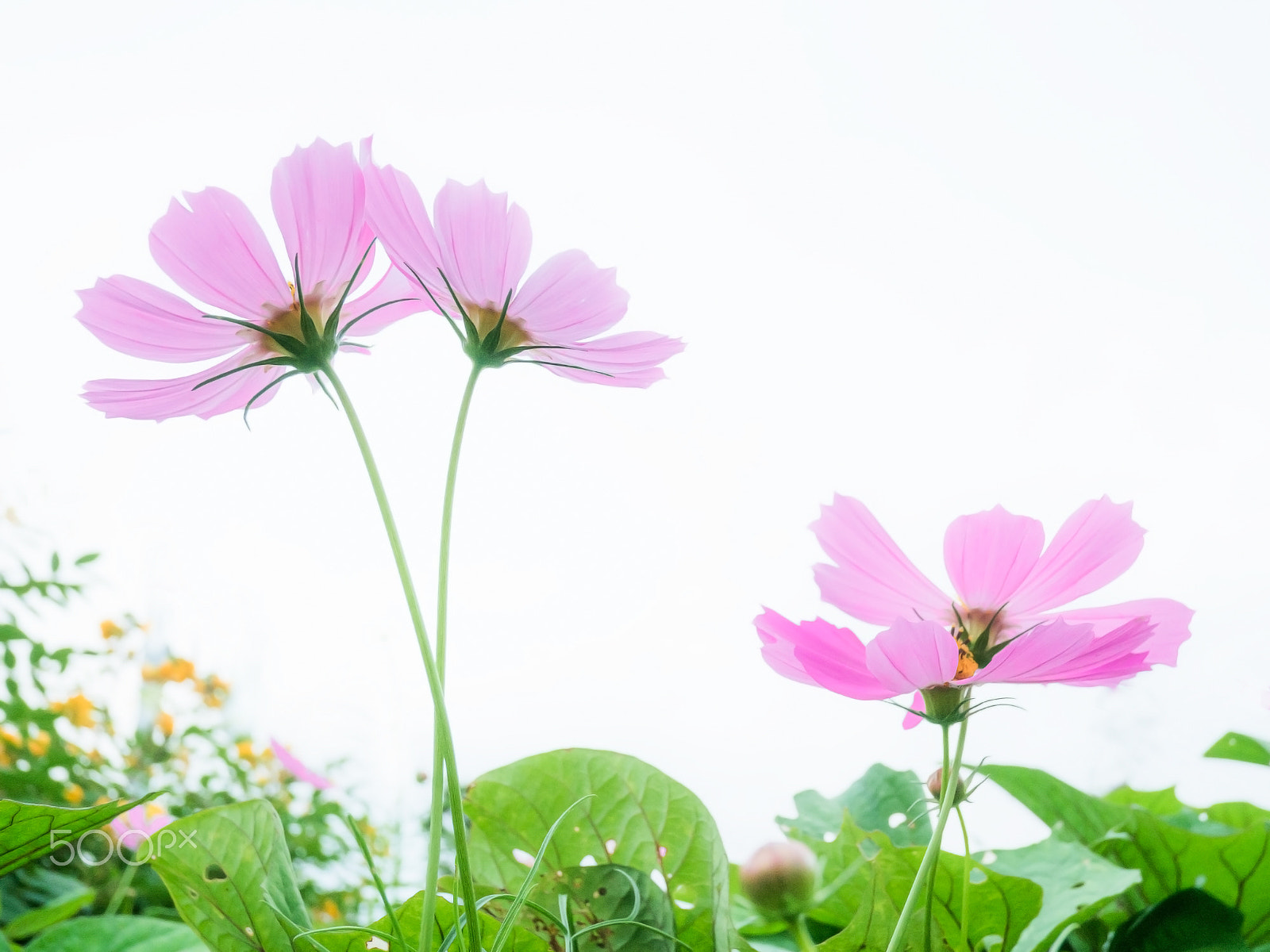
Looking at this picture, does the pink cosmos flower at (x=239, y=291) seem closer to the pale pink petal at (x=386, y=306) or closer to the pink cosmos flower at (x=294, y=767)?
the pale pink petal at (x=386, y=306)

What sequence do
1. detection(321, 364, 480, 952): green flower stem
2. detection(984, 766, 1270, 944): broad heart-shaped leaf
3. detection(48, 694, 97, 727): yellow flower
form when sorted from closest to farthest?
detection(321, 364, 480, 952): green flower stem → detection(984, 766, 1270, 944): broad heart-shaped leaf → detection(48, 694, 97, 727): yellow flower

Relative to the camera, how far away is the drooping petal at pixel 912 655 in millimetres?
149

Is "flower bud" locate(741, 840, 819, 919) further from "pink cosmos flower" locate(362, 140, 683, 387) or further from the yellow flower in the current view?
the yellow flower

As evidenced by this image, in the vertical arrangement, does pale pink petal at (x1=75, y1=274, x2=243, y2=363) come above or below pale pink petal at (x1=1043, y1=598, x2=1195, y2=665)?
above

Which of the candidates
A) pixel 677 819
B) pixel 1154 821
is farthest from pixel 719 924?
pixel 1154 821

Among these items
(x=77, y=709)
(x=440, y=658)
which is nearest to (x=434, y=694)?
(x=440, y=658)

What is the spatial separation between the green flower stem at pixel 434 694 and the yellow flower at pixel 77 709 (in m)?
0.58

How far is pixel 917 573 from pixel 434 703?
0.38 ft

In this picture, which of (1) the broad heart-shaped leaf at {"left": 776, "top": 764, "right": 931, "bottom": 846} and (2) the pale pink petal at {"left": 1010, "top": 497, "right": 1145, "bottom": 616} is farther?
(1) the broad heart-shaped leaf at {"left": 776, "top": 764, "right": 931, "bottom": 846}

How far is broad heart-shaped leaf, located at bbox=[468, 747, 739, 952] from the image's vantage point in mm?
201

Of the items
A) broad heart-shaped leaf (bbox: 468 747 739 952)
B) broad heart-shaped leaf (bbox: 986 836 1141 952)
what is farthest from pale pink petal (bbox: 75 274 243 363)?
broad heart-shaped leaf (bbox: 986 836 1141 952)

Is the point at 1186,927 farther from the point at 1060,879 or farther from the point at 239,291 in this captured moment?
the point at 239,291

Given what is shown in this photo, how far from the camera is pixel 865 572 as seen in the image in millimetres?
193

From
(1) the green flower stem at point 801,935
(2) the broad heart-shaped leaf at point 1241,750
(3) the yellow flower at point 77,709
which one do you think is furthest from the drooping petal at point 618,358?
(3) the yellow flower at point 77,709
